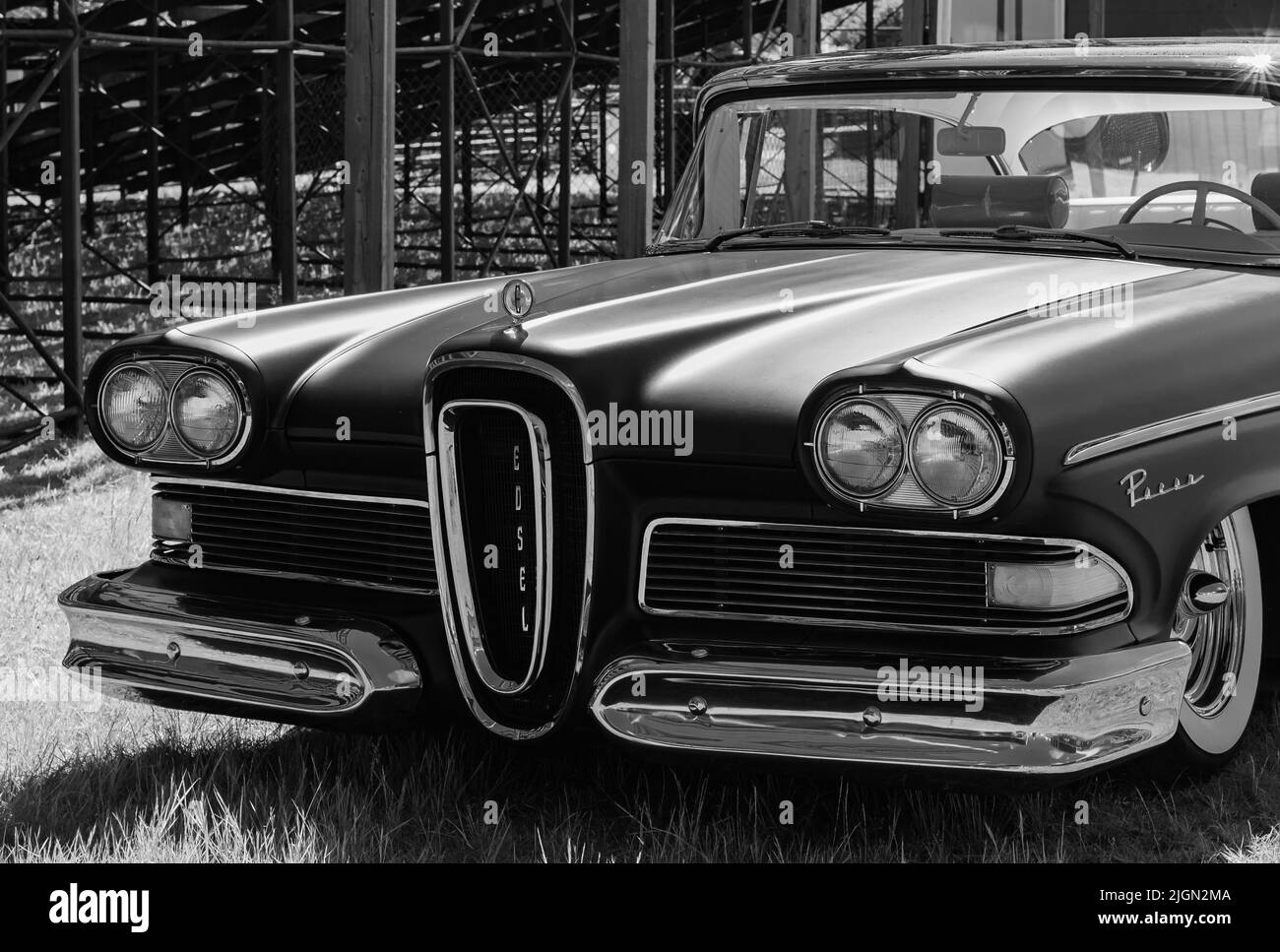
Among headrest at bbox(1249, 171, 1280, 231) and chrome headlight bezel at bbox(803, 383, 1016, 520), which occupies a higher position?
headrest at bbox(1249, 171, 1280, 231)

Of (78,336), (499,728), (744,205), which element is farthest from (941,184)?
(78,336)

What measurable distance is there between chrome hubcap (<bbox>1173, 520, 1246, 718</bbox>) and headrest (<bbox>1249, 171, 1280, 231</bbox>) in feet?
3.00

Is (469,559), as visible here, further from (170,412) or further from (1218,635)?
(1218,635)

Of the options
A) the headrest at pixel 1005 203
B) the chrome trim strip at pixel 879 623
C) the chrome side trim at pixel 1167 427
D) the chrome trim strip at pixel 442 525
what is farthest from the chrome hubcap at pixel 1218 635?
the chrome trim strip at pixel 442 525

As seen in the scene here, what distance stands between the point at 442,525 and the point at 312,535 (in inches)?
13.3

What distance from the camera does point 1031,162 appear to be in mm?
4141

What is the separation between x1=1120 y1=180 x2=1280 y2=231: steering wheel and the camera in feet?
11.8

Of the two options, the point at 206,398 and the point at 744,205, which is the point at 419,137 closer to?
the point at 744,205

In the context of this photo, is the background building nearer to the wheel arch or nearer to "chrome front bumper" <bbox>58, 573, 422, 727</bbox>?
"chrome front bumper" <bbox>58, 573, 422, 727</bbox>

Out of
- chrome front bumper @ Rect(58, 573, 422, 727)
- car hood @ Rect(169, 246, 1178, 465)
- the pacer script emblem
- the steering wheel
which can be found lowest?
chrome front bumper @ Rect(58, 573, 422, 727)

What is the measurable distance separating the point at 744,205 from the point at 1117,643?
6.83 feet

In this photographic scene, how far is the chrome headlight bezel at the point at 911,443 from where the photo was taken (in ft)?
7.99

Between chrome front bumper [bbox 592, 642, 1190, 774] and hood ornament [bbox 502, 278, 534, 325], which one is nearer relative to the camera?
chrome front bumper [bbox 592, 642, 1190, 774]

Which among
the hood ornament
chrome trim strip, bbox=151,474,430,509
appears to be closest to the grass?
chrome trim strip, bbox=151,474,430,509
